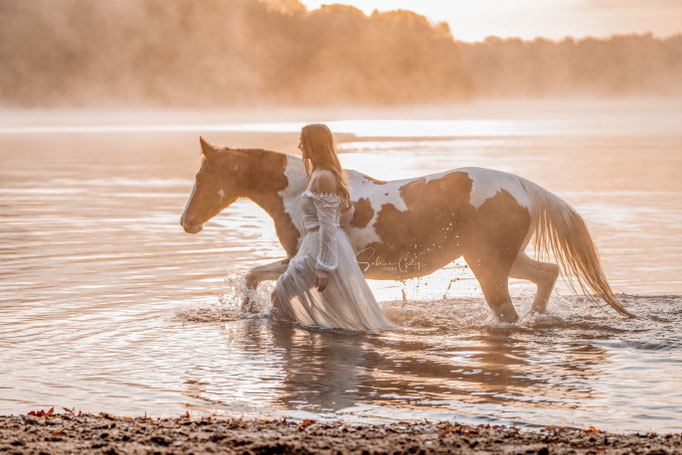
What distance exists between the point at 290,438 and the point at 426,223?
368cm

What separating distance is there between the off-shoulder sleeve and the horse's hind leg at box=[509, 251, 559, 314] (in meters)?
1.80

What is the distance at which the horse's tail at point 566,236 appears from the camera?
847cm

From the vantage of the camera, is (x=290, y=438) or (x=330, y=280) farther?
(x=330, y=280)

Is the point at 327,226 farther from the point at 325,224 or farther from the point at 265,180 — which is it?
the point at 265,180

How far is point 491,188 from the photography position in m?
8.33

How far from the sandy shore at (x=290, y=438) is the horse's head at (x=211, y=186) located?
11.7 ft

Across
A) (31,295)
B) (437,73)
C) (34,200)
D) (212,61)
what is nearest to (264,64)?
(212,61)

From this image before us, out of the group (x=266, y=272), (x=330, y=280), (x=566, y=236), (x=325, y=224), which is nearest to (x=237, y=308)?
(x=266, y=272)

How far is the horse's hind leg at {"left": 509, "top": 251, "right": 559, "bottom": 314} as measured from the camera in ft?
28.6

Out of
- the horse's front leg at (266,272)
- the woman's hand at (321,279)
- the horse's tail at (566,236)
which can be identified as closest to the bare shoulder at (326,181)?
the woman's hand at (321,279)

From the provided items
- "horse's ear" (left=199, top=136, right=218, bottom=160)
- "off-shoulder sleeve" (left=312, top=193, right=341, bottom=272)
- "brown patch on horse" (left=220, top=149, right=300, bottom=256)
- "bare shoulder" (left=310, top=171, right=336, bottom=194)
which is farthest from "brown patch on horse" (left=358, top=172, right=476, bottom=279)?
"horse's ear" (left=199, top=136, right=218, bottom=160)

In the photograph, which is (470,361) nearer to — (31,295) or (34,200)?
(31,295)

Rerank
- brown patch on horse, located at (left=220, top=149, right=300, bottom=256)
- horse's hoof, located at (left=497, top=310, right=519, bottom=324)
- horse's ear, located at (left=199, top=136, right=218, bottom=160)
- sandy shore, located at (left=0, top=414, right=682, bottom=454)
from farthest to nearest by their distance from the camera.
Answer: horse's ear, located at (left=199, top=136, right=218, bottom=160), brown patch on horse, located at (left=220, top=149, right=300, bottom=256), horse's hoof, located at (left=497, top=310, right=519, bottom=324), sandy shore, located at (left=0, top=414, right=682, bottom=454)

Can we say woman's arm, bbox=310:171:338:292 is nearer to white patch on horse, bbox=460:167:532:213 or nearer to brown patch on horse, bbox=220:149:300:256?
brown patch on horse, bbox=220:149:300:256
